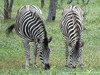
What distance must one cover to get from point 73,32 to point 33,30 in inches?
59.3

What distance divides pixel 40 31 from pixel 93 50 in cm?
682

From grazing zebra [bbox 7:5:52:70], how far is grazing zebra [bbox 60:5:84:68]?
0.88 metres

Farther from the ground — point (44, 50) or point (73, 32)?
point (73, 32)

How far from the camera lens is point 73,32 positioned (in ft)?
50.3

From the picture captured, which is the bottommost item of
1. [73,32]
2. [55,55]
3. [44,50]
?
[55,55]

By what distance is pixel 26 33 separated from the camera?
15.8 metres

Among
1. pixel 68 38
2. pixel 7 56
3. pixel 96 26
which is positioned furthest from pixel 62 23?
pixel 96 26

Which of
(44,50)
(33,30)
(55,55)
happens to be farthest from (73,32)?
(55,55)

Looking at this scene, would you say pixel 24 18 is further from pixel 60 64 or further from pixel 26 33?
pixel 60 64

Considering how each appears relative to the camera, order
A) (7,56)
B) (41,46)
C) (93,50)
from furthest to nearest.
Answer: (93,50) → (7,56) → (41,46)

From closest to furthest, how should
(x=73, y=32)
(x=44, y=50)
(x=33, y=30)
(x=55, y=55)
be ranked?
(x=44, y=50), (x=73, y=32), (x=33, y=30), (x=55, y=55)

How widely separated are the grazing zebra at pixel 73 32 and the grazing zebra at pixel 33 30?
88cm

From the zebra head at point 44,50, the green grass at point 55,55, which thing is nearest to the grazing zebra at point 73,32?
the green grass at point 55,55

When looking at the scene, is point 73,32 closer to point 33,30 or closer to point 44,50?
point 44,50
